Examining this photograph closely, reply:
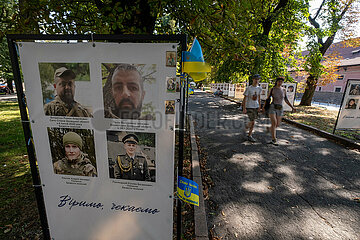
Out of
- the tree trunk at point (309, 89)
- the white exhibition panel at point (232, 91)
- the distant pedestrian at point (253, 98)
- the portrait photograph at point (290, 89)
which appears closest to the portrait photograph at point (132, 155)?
the distant pedestrian at point (253, 98)

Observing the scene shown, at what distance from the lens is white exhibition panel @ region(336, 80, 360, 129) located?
20.4 feet

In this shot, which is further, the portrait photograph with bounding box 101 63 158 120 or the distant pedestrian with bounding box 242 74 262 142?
the distant pedestrian with bounding box 242 74 262 142

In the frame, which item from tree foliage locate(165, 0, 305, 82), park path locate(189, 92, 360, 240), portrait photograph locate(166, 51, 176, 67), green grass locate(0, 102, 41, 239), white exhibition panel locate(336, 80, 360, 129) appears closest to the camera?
portrait photograph locate(166, 51, 176, 67)

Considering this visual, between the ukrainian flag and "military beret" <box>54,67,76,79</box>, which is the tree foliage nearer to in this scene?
the ukrainian flag

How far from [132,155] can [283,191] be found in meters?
3.05

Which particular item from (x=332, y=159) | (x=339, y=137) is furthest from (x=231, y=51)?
(x=339, y=137)

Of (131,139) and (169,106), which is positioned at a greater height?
(169,106)

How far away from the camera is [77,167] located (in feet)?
5.97

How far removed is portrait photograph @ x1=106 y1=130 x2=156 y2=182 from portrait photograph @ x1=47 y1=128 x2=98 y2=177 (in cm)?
19

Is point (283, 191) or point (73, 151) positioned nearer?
point (73, 151)

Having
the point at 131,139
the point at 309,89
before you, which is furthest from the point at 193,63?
the point at 309,89

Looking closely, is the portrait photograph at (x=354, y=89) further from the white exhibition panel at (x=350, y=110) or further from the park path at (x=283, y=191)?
the park path at (x=283, y=191)

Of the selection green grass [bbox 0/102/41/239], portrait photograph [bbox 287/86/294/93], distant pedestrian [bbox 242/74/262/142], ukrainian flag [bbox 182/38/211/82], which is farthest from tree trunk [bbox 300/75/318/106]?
green grass [bbox 0/102/41/239]

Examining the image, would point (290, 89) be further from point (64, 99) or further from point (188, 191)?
point (64, 99)
